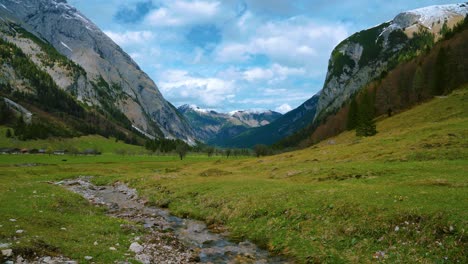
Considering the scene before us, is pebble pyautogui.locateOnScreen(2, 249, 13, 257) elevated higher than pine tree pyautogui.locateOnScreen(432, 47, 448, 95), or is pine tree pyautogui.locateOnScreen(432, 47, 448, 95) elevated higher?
pine tree pyautogui.locateOnScreen(432, 47, 448, 95)

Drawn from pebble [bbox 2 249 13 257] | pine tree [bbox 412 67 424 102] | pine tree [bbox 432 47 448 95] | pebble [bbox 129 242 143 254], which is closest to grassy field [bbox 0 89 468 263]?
pebble [bbox 129 242 143 254]

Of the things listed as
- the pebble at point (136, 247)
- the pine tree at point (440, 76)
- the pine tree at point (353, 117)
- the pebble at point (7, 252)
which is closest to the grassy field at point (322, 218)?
the pebble at point (136, 247)

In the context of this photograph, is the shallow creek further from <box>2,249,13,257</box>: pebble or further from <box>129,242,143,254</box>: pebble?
<box>2,249,13,257</box>: pebble

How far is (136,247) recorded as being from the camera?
68.6ft

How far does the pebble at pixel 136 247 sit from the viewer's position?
20462 mm

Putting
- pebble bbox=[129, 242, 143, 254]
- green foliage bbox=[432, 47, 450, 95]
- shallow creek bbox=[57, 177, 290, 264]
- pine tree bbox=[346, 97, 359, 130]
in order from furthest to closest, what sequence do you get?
pine tree bbox=[346, 97, 359, 130], green foliage bbox=[432, 47, 450, 95], shallow creek bbox=[57, 177, 290, 264], pebble bbox=[129, 242, 143, 254]

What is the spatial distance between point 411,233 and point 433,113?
92.3 m

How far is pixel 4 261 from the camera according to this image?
15078mm

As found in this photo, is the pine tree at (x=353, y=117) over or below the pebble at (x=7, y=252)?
over

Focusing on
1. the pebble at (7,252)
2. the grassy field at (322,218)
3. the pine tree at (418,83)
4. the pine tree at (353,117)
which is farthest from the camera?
the pine tree at (353,117)

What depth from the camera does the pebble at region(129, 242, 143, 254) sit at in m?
20.5

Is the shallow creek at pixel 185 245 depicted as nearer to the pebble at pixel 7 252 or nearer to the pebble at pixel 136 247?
the pebble at pixel 136 247

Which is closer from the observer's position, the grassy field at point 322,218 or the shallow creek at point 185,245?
the grassy field at point 322,218

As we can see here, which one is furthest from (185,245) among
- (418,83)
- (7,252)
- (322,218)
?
(418,83)
